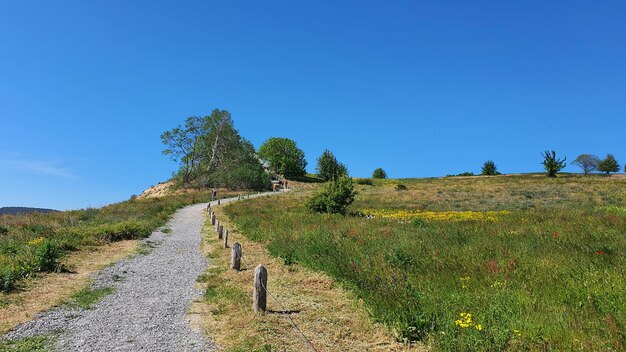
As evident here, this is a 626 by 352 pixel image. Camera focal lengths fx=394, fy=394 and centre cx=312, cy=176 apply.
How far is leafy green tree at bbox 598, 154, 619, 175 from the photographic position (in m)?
100

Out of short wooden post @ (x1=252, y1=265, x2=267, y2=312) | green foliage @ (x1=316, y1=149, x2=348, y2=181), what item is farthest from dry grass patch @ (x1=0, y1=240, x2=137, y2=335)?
green foliage @ (x1=316, y1=149, x2=348, y2=181)

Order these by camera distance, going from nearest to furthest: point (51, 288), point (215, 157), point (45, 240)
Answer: point (51, 288) → point (45, 240) → point (215, 157)

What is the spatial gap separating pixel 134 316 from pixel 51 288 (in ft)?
13.0

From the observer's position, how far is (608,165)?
101 m

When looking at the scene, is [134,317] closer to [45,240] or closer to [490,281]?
[490,281]

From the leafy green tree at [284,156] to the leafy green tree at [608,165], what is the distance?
77.2m

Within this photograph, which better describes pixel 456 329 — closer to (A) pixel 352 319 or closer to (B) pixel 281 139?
(A) pixel 352 319

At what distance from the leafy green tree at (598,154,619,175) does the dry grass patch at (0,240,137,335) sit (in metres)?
118

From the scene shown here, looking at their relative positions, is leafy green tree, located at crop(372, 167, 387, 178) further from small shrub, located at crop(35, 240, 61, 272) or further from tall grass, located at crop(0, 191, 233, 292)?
small shrub, located at crop(35, 240, 61, 272)

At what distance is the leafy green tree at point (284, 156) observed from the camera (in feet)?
343

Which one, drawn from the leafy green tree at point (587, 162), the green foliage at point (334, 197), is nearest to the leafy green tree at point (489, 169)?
the leafy green tree at point (587, 162)

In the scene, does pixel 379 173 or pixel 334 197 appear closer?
pixel 334 197

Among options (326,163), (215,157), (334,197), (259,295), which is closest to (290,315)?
(259,295)

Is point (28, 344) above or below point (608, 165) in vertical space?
below
